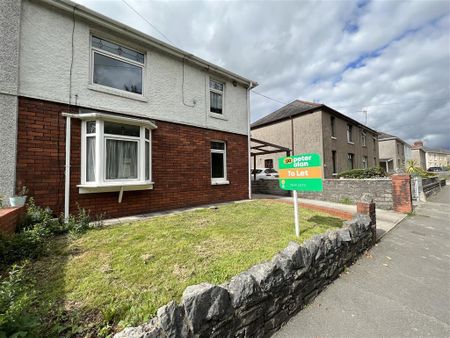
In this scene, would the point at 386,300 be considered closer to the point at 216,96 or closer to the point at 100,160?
the point at 100,160

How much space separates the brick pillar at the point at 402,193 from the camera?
29.8 ft

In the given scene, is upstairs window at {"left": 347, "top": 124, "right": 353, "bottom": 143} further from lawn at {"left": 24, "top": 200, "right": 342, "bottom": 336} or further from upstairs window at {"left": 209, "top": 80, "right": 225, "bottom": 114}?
lawn at {"left": 24, "top": 200, "right": 342, "bottom": 336}

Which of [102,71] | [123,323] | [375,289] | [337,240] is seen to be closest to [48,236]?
[123,323]

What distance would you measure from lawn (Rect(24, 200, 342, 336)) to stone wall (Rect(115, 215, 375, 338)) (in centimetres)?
40

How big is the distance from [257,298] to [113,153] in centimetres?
526

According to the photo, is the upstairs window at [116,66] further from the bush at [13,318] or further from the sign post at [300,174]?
the bush at [13,318]

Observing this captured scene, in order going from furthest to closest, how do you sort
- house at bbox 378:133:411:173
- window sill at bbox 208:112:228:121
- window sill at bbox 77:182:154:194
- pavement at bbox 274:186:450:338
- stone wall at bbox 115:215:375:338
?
1. house at bbox 378:133:411:173
2. window sill at bbox 208:112:228:121
3. window sill at bbox 77:182:154:194
4. pavement at bbox 274:186:450:338
5. stone wall at bbox 115:215:375:338

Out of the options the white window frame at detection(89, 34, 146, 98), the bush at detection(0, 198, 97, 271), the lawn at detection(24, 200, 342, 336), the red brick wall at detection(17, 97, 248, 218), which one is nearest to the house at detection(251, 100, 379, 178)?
the red brick wall at detection(17, 97, 248, 218)

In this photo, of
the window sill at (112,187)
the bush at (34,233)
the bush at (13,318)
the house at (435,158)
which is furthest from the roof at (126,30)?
the house at (435,158)

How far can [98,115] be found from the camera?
217 inches

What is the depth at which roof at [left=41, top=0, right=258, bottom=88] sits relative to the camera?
550cm

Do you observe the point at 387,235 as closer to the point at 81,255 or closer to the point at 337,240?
the point at 337,240

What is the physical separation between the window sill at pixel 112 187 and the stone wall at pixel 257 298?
14.6 ft

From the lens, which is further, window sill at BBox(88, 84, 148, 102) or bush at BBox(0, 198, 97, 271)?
window sill at BBox(88, 84, 148, 102)
